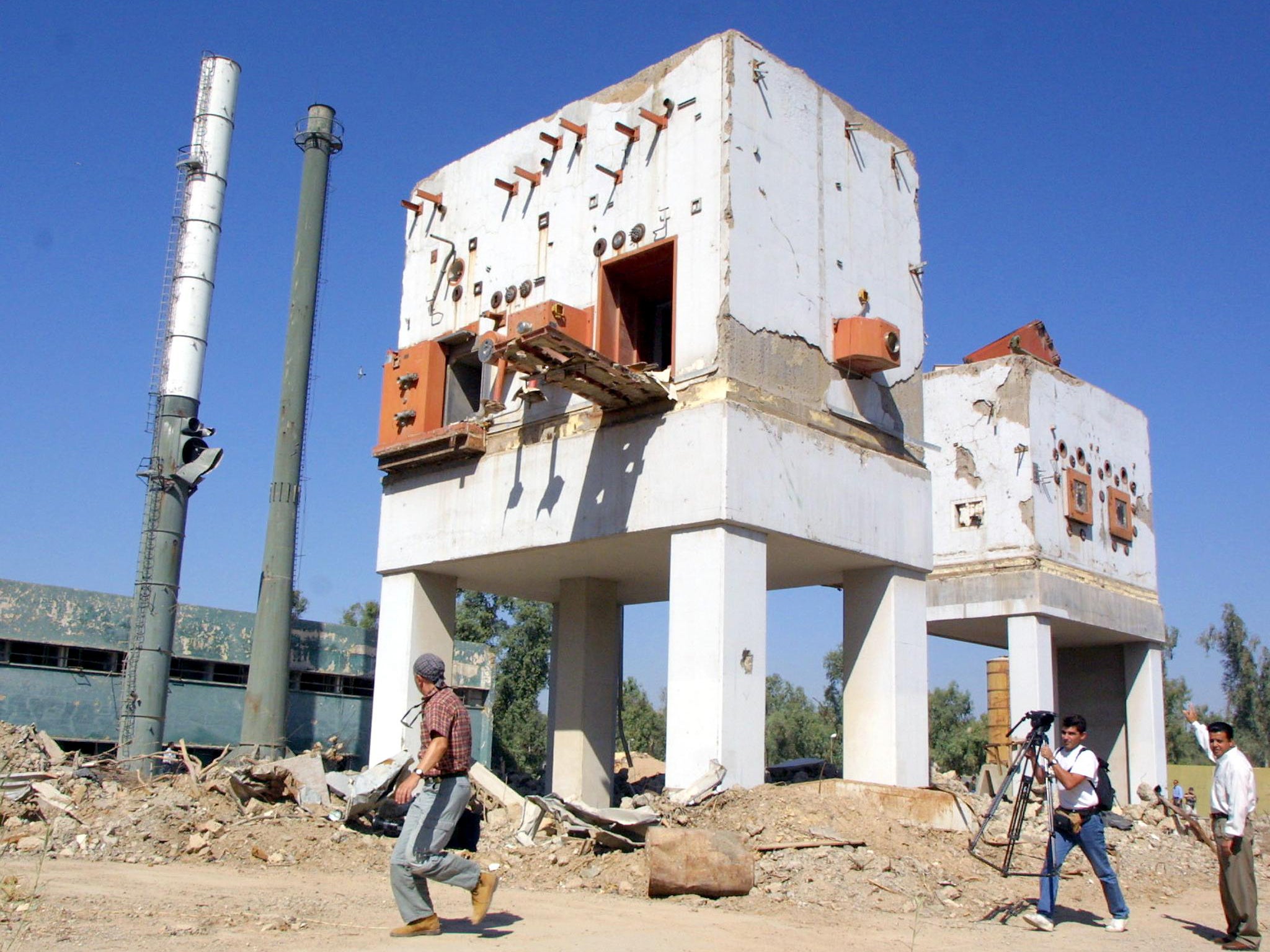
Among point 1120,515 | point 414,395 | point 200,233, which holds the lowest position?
point 1120,515

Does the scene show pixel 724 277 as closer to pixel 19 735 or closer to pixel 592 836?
pixel 592 836

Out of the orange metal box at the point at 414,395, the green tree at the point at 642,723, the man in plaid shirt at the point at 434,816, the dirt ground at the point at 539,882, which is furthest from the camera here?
the green tree at the point at 642,723

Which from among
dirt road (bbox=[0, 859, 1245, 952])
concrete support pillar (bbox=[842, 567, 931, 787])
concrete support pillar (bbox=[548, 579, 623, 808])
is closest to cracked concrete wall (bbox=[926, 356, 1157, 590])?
concrete support pillar (bbox=[842, 567, 931, 787])

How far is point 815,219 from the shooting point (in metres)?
15.6

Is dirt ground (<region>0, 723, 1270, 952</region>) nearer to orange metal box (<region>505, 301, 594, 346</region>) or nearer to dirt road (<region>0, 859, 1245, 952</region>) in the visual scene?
dirt road (<region>0, 859, 1245, 952</region>)

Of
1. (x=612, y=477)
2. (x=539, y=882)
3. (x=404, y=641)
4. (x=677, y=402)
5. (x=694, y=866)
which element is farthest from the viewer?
(x=404, y=641)

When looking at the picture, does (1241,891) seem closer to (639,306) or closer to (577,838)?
(577,838)

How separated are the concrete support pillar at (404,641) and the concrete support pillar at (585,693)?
1866 millimetres

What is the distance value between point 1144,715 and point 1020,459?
674 centimetres

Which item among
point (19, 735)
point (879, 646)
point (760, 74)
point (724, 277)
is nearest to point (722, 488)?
point (724, 277)

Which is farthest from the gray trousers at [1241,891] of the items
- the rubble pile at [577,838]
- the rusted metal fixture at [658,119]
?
the rusted metal fixture at [658,119]

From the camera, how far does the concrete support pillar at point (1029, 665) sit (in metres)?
20.9

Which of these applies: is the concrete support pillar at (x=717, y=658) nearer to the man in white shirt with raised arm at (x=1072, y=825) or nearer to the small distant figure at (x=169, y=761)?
the man in white shirt with raised arm at (x=1072, y=825)

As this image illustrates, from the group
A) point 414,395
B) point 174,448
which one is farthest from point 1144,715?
point 174,448
